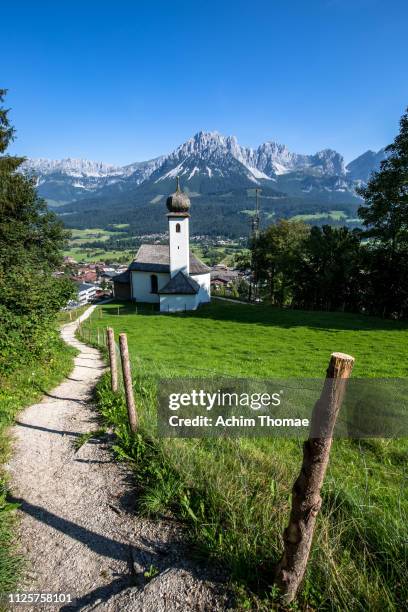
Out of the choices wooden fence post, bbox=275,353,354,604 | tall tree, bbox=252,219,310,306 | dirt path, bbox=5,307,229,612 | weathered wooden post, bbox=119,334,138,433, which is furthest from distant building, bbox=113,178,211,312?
wooden fence post, bbox=275,353,354,604

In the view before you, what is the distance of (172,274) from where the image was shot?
38656 mm

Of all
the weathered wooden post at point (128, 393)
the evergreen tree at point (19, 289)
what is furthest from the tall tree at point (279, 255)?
the weathered wooden post at point (128, 393)

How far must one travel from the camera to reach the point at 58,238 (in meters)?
30.5

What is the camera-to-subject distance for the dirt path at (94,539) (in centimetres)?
312

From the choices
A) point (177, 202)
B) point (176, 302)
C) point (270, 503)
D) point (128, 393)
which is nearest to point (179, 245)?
point (177, 202)

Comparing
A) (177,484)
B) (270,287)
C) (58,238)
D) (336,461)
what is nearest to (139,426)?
(177,484)

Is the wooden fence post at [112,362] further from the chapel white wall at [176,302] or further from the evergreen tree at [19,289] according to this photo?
the chapel white wall at [176,302]

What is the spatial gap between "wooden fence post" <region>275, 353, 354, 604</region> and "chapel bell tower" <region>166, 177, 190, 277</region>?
3580cm

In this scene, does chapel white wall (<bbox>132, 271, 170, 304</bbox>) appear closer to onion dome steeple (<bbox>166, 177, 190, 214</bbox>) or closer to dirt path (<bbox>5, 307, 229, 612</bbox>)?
onion dome steeple (<bbox>166, 177, 190, 214</bbox>)

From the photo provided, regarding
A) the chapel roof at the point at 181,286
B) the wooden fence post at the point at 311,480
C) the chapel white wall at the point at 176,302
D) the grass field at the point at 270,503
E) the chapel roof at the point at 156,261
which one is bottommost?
the chapel white wall at the point at 176,302

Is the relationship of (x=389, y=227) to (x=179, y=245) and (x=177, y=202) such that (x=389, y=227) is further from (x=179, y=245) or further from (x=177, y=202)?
(x=177, y=202)

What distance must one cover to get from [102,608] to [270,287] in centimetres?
4200

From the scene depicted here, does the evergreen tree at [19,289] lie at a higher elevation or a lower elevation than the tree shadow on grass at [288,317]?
higher

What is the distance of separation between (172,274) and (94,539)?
35373 millimetres
